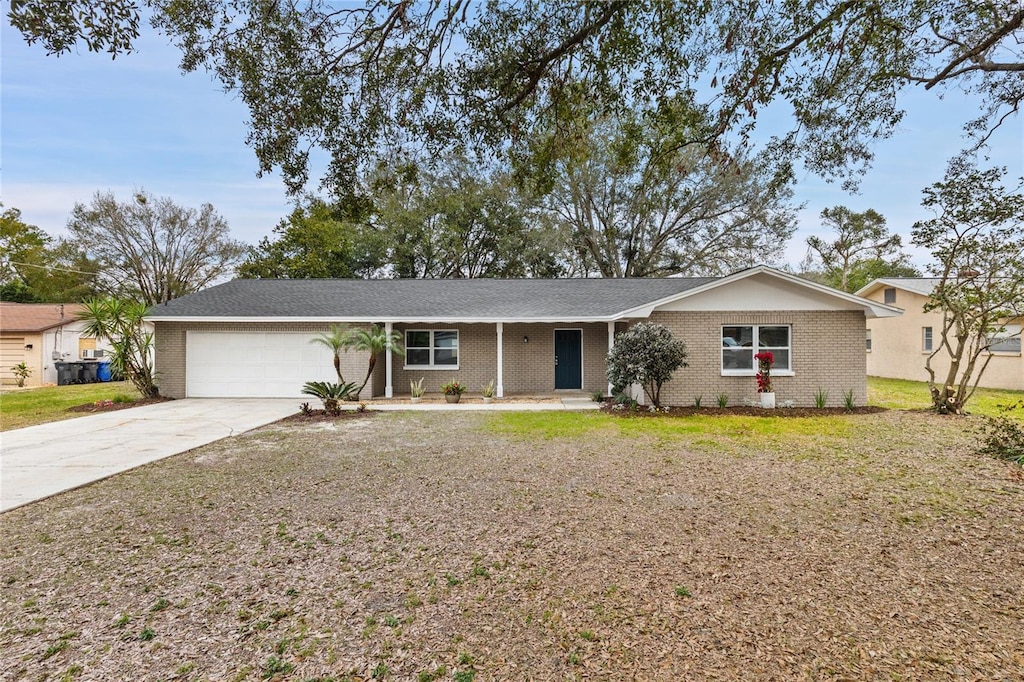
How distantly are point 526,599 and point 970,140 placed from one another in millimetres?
9341

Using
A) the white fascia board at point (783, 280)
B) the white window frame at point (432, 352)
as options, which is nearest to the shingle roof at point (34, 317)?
the white window frame at point (432, 352)

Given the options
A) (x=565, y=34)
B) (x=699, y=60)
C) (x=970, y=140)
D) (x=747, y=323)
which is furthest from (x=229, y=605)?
(x=747, y=323)

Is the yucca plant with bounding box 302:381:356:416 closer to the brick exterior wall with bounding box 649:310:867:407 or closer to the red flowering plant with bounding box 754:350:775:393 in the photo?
the brick exterior wall with bounding box 649:310:867:407

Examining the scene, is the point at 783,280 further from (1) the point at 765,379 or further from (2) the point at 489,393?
(2) the point at 489,393

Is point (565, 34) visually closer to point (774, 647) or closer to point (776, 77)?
point (776, 77)

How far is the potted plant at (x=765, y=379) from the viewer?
11.9m

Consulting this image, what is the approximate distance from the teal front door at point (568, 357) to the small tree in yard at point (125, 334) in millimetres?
11940

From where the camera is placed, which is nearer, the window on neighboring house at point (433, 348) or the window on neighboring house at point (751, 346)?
the window on neighboring house at point (751, 346)

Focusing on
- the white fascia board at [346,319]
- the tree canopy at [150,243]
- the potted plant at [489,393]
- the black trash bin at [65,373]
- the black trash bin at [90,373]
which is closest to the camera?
the white fascia board at [346,319]

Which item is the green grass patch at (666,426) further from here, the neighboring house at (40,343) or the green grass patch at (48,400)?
the neighboring house at (40,343)

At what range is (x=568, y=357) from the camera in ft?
50.9

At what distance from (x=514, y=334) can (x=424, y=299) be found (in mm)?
3230

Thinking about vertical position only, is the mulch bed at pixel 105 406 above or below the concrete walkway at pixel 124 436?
above

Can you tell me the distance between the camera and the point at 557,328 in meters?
15.4
